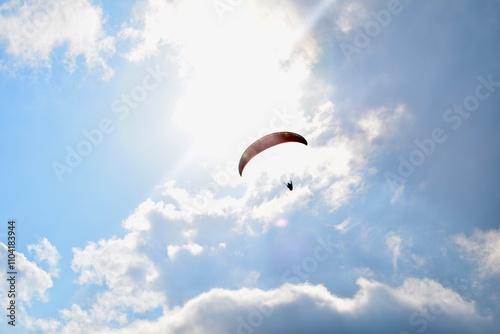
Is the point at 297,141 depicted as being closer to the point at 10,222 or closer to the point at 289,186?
the point at 289,186

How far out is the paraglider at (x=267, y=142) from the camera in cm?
3281

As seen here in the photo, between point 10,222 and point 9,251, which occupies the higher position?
point 10,222

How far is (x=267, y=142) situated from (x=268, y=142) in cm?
12

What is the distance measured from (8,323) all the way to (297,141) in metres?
36.5

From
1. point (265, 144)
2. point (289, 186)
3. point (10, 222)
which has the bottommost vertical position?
point (10, 222)

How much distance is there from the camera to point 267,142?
33062mm

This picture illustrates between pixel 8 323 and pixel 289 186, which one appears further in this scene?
pixel 289 186

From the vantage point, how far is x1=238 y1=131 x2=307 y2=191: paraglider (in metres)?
32.8

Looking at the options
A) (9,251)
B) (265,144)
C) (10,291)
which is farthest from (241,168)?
(10,291)

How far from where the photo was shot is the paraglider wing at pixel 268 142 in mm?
32812

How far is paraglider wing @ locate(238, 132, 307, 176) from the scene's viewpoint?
3281cm

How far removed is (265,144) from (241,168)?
407cm

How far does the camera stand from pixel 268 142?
33.1m

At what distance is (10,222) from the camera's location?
109 ft
